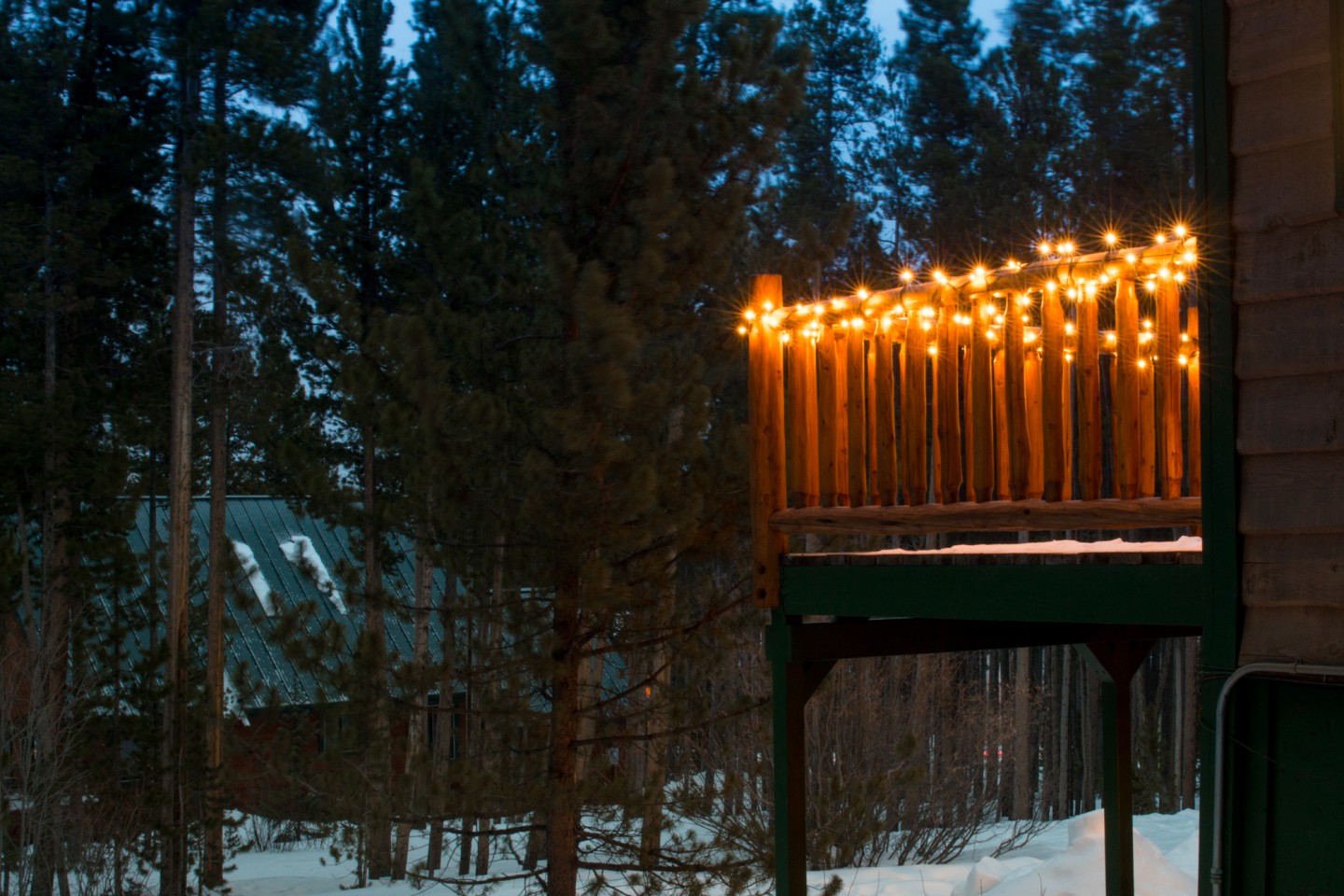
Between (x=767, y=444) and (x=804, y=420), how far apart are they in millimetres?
166

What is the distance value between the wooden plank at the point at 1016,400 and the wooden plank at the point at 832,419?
0.68 meters

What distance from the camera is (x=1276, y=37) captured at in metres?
2.74

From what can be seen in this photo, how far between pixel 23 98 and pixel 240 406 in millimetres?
3973

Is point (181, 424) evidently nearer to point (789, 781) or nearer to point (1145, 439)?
point (789, 781)

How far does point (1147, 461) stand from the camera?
12.2 feet

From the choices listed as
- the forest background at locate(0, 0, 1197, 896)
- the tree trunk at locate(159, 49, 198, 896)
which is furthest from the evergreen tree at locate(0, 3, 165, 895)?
the tree trunk at locate(159, 49, 198, 896)

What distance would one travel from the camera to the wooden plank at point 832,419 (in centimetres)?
447

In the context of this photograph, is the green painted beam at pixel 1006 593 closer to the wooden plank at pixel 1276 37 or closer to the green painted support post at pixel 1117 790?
the wooden plank at pixel 1276 37

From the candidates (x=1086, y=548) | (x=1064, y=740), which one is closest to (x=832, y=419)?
(x=1086, y=548)

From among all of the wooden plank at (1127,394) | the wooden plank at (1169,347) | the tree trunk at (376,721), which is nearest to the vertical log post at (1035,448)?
the wooden plank at (1127,394)

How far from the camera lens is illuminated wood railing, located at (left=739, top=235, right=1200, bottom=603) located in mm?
3580

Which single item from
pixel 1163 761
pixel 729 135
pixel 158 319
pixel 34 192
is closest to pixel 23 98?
pixel 34 192

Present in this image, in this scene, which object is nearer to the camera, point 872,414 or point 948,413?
point 948,413

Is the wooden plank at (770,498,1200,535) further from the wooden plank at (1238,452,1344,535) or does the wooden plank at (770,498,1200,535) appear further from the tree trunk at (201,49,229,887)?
the tree trunk at (201,49,229,887)
